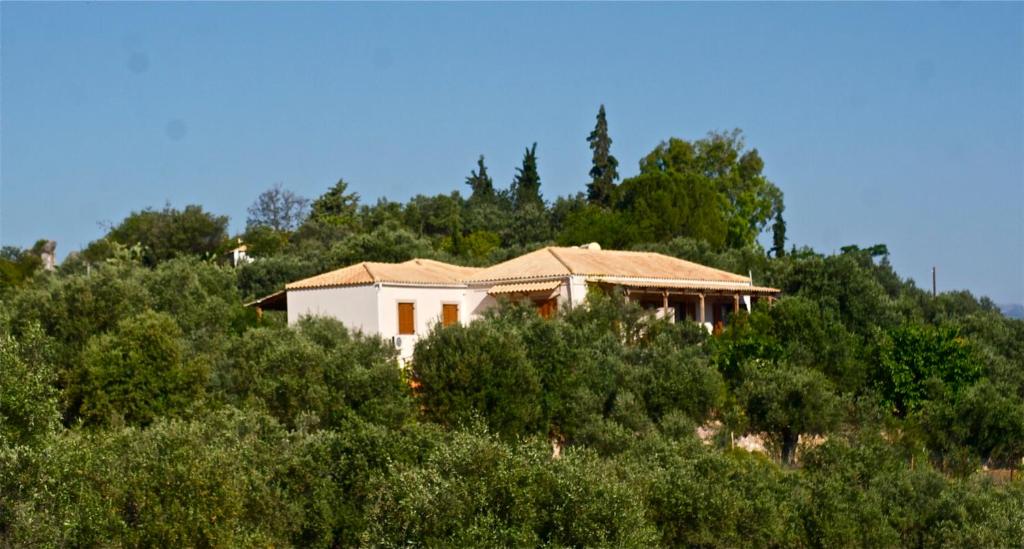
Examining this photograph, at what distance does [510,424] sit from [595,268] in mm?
10669

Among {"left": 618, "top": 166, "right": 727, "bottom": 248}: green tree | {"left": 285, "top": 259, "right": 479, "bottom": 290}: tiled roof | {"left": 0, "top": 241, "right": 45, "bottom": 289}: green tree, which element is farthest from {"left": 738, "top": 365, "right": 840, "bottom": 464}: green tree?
{"left": 0, "top": 241, "right": 45, "bottom": 289}: green tree

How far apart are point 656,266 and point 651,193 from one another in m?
16.1

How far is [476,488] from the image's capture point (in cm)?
1945

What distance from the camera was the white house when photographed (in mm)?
34438

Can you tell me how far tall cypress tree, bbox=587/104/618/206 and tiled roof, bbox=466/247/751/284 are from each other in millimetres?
26457

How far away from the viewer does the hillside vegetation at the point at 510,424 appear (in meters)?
18.9

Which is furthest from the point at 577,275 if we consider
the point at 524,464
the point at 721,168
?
the point at 721,168

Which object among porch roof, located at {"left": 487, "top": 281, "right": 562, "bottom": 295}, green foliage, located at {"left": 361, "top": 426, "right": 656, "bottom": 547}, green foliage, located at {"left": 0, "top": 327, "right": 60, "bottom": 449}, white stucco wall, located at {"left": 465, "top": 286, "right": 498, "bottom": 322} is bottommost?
green foliage, located at {"left": 361, "top": 426, "right": 656, "bottom": 547}

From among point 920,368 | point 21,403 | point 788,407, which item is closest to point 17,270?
point 788,407

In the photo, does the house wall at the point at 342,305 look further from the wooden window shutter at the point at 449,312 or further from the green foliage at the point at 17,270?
the green foliage at the point at 17,270

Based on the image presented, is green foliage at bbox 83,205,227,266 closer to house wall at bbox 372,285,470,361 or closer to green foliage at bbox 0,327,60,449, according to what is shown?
house wall at bbox 372,285,470,361

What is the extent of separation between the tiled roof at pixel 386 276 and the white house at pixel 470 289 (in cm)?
3

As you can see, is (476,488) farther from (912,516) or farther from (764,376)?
(764,376)

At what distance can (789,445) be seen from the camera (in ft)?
98.6
